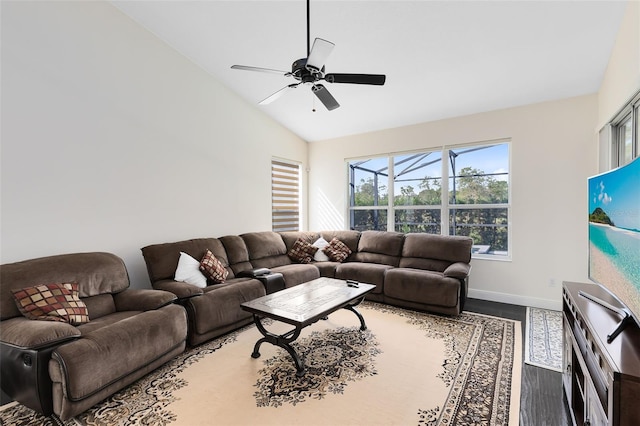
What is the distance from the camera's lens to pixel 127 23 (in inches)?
131

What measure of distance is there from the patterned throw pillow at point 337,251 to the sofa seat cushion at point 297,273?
517mm

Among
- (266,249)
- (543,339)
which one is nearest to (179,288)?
(266,249)

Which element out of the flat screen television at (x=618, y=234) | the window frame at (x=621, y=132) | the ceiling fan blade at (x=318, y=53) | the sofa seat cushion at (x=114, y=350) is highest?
the ceiling fan blade at (x=318, y=53)

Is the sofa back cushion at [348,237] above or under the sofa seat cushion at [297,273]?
above

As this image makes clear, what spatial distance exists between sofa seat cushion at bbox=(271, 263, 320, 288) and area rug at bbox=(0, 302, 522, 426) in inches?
34.7

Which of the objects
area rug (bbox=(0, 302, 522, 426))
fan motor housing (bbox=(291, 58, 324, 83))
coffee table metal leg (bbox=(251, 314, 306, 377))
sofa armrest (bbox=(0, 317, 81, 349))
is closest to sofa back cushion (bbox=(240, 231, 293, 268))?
area rug (bbox=(0, 302, 522, 426))

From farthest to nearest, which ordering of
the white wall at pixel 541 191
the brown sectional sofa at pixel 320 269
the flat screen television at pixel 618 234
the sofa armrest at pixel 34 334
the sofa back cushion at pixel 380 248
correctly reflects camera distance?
the sofa back cushion at pixel 380 248 < the white wall at pixel 541 191 < the brown sectional sofa at pixel 320 269 < the sofa armrest at pixel 34 334 < the flat screen television at pixel 618 234

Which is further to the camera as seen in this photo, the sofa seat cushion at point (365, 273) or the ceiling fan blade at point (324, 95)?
the sofa seat cushion at point (365, 273)

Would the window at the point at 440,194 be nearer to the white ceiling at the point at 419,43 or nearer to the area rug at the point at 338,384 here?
the white ceiling at the point at 419,43

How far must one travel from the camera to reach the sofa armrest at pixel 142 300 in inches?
104

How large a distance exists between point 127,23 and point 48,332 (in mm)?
3283

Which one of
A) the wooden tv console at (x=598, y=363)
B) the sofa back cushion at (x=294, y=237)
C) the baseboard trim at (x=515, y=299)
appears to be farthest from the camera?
the sofa back cushion at (x=294, y=237)

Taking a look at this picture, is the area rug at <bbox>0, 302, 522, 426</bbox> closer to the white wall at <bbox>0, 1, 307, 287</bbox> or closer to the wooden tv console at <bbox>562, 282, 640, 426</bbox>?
the wooden tv console at <bbox>562, 282, 640, 426</bbox>

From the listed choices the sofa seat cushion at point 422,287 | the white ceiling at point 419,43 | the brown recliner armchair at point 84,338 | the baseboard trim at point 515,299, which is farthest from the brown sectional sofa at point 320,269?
the white ceiling at point 419,43
